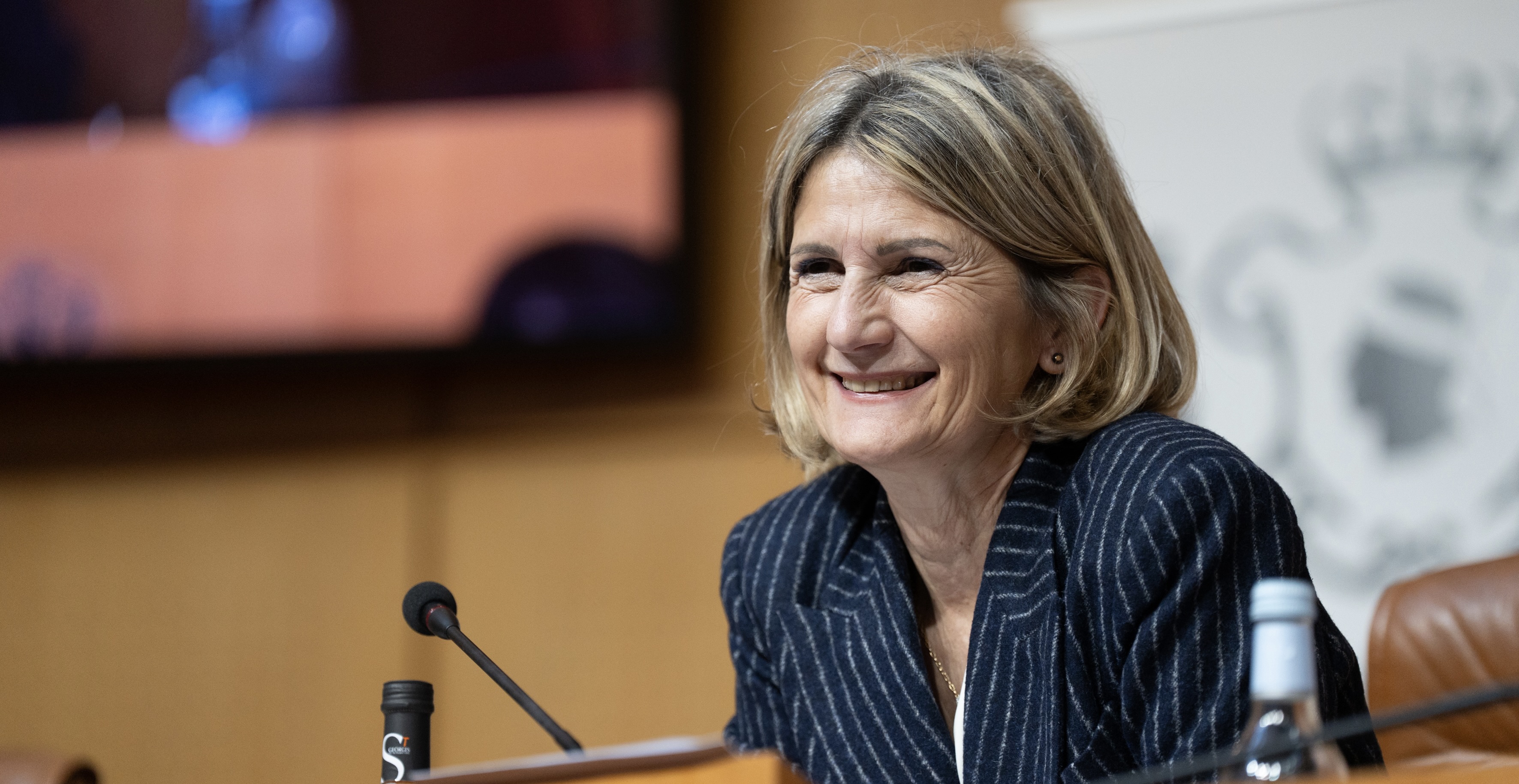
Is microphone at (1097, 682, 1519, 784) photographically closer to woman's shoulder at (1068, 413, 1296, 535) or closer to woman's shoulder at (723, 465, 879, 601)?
woman's shoulder at (1068, 413, 1296, 535)

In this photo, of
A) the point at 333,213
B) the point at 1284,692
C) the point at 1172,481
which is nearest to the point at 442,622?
the point at 1172,481

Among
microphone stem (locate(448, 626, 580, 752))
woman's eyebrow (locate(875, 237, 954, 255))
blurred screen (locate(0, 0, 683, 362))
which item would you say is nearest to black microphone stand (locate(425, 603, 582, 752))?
microphone stem (locate(448, 626, 580, 752))

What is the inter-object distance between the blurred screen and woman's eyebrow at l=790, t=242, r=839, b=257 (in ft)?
4.74

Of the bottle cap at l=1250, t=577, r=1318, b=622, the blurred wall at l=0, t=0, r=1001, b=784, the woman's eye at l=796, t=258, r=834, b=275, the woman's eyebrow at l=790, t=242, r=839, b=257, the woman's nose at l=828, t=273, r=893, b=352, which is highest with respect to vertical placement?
the woman's eyebrow at l=790, t=242, r=839, b=257

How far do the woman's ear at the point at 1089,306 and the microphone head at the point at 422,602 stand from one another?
0.76 m

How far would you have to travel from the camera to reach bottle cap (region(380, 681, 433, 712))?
46.7 inches

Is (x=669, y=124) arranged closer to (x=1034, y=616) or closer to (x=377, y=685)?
(x=377, y=685)

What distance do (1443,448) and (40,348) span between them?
309 centimetres

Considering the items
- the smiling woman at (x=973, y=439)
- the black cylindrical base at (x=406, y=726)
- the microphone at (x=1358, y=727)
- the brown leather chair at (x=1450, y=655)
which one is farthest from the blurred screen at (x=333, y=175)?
the microphone at (x=1358, y=727)

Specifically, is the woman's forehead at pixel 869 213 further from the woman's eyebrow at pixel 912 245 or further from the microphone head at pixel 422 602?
the microphone head at pixel 422 602

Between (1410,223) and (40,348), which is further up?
(1410,223)

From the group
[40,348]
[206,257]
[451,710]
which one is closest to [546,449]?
[451,710]

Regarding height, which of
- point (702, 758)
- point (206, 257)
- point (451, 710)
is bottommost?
point (451, 710)

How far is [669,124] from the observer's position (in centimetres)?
311
